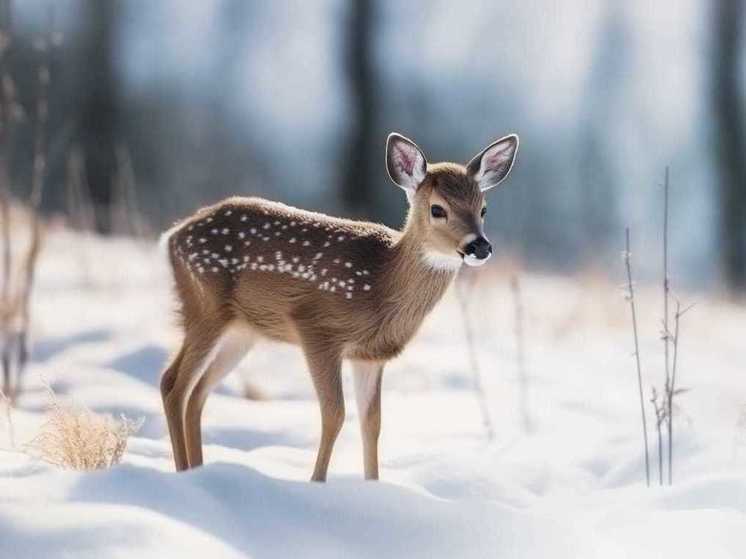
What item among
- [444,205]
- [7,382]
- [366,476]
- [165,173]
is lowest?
[165,173]

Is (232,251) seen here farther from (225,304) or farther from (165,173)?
(165,173)

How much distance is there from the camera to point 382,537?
11.6ft

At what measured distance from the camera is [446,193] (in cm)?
430

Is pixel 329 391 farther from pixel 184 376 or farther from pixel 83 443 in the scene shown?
pixel 83 443

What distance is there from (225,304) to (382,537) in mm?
1262

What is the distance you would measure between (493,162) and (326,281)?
775 mm

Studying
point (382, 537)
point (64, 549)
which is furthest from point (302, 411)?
point (64, 549)

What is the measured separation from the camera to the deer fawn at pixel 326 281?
4285mm

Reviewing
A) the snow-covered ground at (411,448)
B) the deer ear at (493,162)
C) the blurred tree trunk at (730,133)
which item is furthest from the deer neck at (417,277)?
the blurred tree trunk at (730,133)

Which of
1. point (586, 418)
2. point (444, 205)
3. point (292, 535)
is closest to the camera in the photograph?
point (292, 535)

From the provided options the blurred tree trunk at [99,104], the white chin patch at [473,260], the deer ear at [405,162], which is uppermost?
the deer ear at [405,162]

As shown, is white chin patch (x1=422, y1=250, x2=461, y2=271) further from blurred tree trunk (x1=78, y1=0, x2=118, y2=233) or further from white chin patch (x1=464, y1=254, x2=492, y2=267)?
blurred tree trunk (x1=78, y1=0, x2=118, y2=233)

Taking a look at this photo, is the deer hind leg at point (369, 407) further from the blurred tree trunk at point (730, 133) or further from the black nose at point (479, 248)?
the blurred tree trunk at point (730, 133)

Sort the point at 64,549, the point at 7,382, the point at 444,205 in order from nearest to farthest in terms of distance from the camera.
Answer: the point at 64,549 → the point at 444,205 → the point at 7,382
